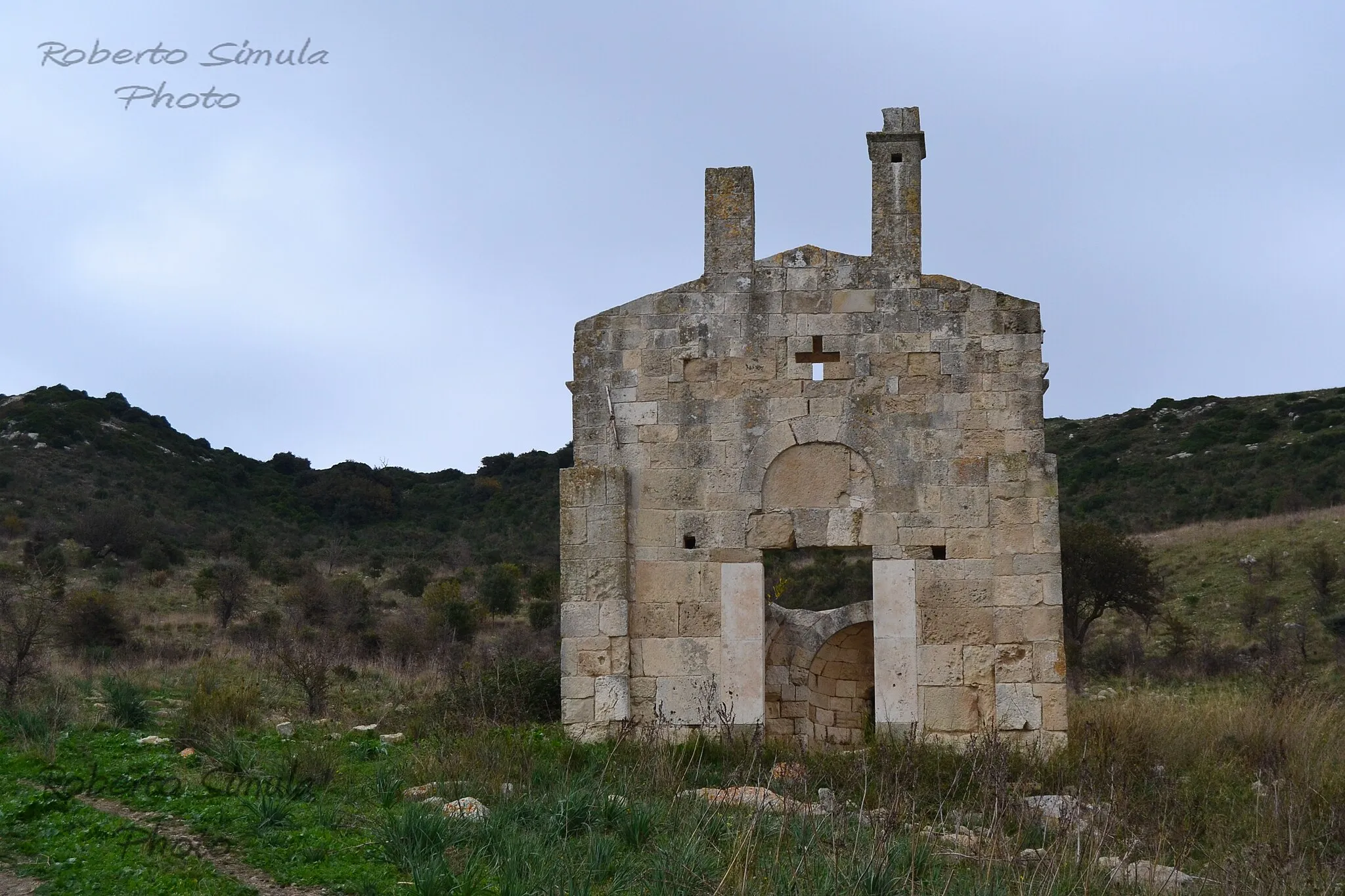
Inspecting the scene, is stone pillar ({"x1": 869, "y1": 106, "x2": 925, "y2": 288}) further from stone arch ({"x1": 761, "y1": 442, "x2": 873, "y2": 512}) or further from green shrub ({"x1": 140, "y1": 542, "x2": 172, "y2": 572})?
green shrub ({"x1": 140, "y1": 542, "x2": 172, "y2": 572})

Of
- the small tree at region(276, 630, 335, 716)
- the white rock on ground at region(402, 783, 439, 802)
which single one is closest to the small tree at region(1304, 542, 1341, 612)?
the small tree at region(276, 630, 335, 716)

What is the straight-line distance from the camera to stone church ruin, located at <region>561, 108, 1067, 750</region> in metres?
9.59

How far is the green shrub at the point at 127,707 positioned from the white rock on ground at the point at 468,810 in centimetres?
449

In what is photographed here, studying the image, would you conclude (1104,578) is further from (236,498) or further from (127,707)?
(236,498)

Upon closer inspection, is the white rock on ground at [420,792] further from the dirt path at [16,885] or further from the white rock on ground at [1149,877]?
the white rock on ground at [1149,877]

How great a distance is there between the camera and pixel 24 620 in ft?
61.2

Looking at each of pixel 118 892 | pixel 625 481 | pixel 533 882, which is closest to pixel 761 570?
pixel 625 481

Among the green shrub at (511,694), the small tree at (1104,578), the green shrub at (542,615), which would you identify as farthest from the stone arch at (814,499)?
the green shrub at (542,615)

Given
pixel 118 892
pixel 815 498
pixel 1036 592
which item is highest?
pixel 815 498

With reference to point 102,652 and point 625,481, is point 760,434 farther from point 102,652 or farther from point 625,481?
point 102,652

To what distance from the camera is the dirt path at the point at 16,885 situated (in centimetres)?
527

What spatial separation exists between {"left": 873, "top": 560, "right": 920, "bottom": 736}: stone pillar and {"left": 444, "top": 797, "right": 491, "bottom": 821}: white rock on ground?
384 centimetres

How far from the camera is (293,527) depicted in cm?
3453

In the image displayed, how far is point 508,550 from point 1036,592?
2329cm
